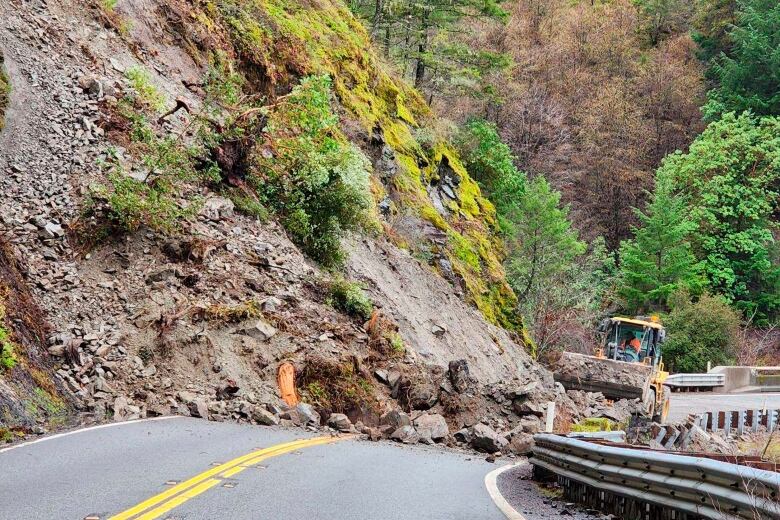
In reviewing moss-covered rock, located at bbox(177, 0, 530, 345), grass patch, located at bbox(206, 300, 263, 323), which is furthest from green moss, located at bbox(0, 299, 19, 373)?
moss-covered rock, located at bbox(177, 0, 530, 345)

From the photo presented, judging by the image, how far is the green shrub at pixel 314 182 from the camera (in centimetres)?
1906


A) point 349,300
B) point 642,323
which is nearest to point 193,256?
point 349,300

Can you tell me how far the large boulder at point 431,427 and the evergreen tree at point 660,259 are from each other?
34.2 metres

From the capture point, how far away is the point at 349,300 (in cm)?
1777

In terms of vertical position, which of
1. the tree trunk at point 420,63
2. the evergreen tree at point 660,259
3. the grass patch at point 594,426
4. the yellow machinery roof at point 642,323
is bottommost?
the grass patch at point 594,426

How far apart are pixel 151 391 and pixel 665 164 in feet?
152

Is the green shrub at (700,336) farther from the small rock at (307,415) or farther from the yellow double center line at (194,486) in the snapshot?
the yellow double center line at (194,486)

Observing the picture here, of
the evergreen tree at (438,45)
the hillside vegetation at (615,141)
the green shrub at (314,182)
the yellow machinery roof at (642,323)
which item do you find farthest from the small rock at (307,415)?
the evergreen tree at (438,45)

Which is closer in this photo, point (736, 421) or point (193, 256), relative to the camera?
point (193, 256)

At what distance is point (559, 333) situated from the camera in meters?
37.8

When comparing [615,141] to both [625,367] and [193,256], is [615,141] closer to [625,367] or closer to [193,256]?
[625,367]

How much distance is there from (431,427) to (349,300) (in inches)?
167

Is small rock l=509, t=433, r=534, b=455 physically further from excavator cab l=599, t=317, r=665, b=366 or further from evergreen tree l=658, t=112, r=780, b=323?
evergreen tree l=658, t=112, r=780, b=323

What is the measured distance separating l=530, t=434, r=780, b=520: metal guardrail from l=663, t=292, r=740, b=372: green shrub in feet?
120
